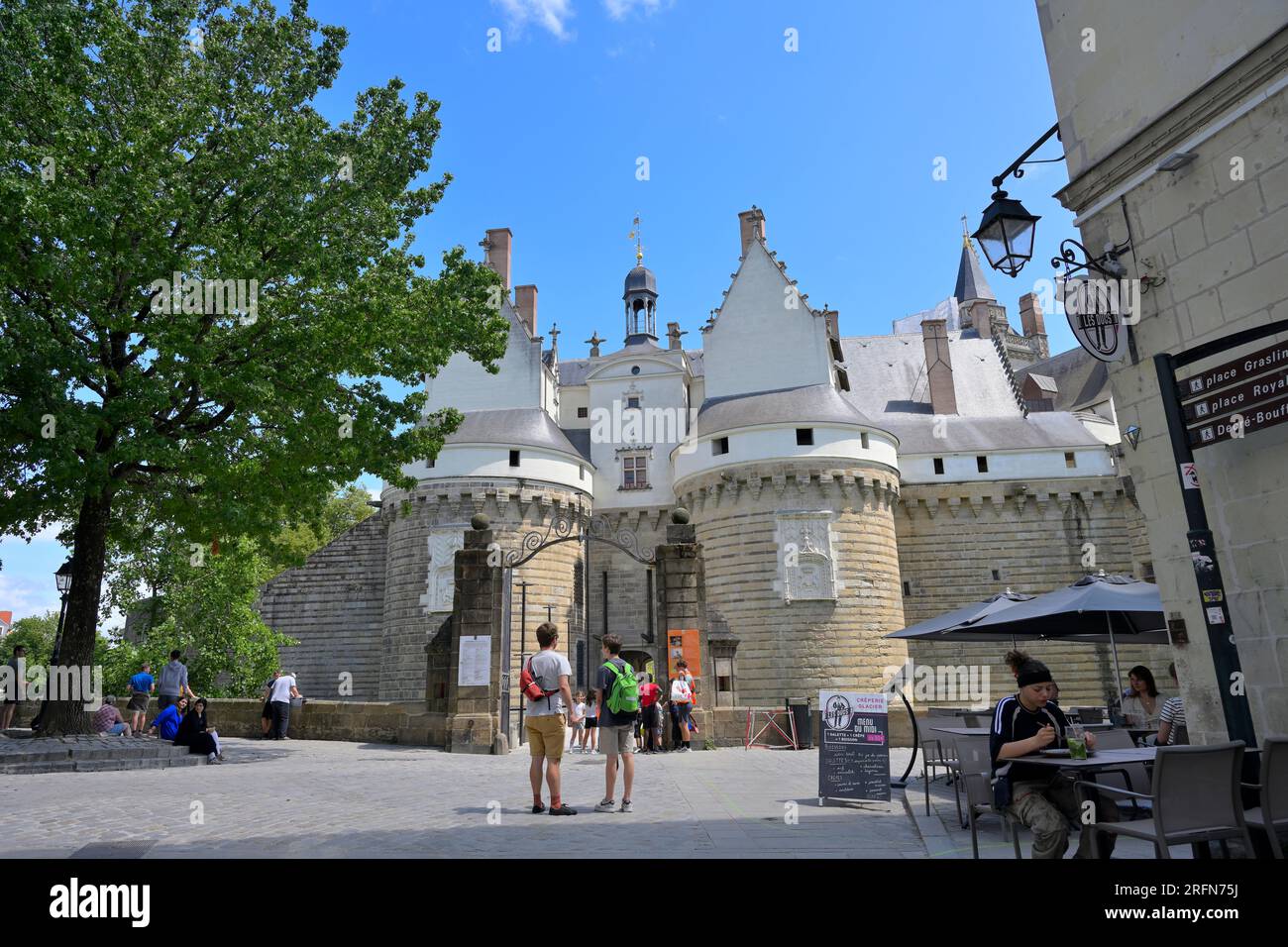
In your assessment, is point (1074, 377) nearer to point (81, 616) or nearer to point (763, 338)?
point (763, 338)

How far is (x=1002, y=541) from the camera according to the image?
30.5m

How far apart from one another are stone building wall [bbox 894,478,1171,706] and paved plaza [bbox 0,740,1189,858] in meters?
20.2

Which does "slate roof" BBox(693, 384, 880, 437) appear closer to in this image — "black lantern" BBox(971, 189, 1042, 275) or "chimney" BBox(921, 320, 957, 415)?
"chimney" BBox(921, 320, 957, 415)

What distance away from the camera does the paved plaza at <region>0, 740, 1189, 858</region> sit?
5.71 metres

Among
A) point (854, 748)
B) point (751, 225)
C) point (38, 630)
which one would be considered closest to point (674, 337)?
point (751, 225)

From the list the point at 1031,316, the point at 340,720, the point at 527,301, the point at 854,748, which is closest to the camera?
the point at 854,748

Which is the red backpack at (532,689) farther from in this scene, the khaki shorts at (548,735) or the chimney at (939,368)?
the chimney at (939,368)

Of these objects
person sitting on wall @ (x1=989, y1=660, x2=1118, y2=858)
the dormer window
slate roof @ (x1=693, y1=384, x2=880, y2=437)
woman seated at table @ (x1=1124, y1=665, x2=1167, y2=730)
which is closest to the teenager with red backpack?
person sitting on wall @ (x1=989, y1=660, x2=1118, y2=858)

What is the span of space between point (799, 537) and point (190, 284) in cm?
1923

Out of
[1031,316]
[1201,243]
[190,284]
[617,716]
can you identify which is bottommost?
[617,716]

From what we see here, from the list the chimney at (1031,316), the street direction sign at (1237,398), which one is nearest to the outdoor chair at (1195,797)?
the street direction sign at (1237,398)

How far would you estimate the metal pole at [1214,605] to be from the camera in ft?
16.0

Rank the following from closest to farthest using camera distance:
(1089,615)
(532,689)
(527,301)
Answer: (532,689) < (1089,615) < (527,301)
